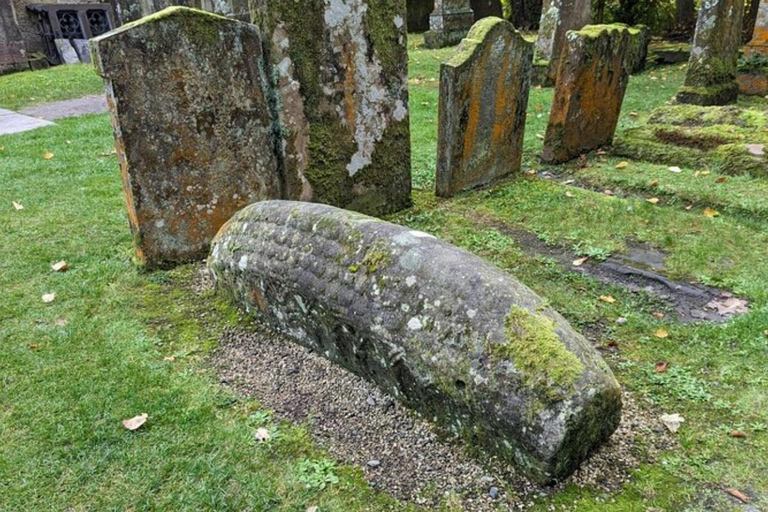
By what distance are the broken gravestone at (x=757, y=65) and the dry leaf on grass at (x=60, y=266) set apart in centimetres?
1094

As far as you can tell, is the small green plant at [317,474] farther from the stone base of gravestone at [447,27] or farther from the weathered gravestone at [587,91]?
the stone base of gravestone at [447,27]

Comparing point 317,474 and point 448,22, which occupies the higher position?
point 448,22

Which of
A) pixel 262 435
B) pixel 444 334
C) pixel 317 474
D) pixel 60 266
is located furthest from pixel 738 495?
pixel 60 266

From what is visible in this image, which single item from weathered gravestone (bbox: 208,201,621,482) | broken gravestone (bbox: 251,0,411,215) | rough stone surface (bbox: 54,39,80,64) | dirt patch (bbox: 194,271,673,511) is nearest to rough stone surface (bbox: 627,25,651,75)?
broken gravestone (bbox: 251,0,411,215)

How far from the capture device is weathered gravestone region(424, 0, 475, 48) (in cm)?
1462

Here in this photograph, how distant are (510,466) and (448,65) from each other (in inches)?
155

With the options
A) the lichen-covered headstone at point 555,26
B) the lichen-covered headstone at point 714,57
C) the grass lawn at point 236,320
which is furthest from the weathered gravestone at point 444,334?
the lichen-covered headstone at point 555,26

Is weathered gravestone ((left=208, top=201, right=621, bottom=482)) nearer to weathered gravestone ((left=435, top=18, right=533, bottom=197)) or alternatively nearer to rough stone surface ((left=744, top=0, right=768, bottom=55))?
weathered gravestone ((left=435, top=18, right=533, bottom=197))

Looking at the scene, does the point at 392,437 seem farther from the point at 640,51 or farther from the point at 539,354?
the point at 640,51

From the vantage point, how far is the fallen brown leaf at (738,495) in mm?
2248

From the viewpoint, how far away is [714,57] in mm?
8992

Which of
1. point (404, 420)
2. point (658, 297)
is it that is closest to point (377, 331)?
point (404, 420)

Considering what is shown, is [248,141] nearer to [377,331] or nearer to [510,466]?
[377,331]

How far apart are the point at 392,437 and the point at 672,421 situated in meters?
1.36
